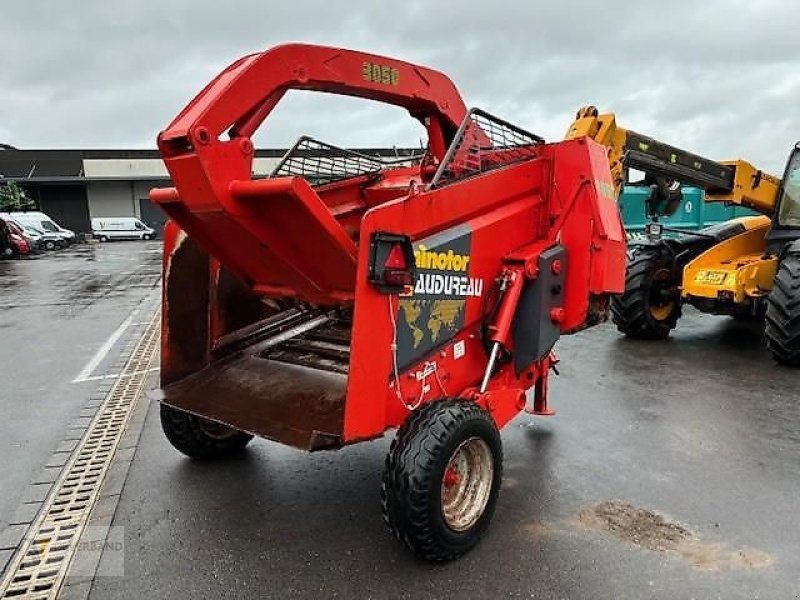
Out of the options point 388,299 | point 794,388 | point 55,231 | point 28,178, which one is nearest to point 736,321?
point 794,388

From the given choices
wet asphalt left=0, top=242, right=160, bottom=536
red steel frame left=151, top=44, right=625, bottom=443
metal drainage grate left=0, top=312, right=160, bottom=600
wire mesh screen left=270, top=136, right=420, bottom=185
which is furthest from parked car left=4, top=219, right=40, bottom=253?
red steel frame left=151, top=44, right=625, bottom=443

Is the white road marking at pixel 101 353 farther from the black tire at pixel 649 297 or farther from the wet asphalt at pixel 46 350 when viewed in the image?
the black tire at pixel 649 297

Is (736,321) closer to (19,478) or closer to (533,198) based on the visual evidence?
(533,198)

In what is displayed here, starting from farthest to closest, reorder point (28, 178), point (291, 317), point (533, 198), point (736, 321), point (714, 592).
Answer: point (28, 178) < point (736, 321) < point (291, 317) < point (533, 198) < point (714, 592)

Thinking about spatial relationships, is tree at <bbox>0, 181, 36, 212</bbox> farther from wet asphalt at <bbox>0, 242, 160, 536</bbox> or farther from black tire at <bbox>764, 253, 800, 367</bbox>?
black tire at <bbox>764, 253, 800, 367</bbox>

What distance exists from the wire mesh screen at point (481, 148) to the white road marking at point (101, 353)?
4.60 meters

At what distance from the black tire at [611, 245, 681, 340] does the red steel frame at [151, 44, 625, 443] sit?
11.9 feet

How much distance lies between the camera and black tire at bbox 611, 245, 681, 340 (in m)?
7.73

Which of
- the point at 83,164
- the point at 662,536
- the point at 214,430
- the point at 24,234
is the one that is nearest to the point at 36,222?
the point at 24,234

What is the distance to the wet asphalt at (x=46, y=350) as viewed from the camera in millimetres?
4480

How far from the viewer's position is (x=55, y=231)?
3136 centimetres

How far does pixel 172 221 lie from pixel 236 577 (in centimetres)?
186

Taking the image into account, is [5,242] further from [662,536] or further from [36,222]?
[662,536]

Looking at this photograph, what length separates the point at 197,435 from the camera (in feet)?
13.5
